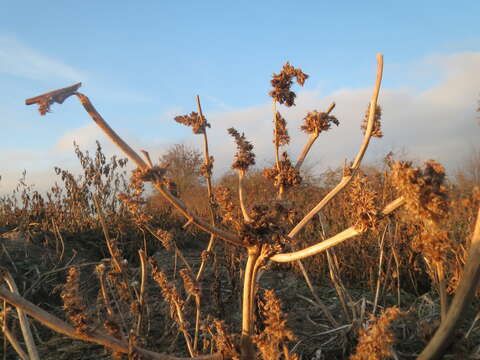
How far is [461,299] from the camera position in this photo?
44.3 inches

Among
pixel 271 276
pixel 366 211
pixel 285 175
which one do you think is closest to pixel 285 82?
pixel 285 175

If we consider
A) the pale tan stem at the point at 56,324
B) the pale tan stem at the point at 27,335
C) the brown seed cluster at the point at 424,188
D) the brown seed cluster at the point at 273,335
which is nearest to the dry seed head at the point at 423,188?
the brown seed cluster at the point at 424,188

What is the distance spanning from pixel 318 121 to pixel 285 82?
339 mm

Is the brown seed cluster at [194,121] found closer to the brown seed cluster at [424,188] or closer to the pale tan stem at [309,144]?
the pale tan stem at [309,144]

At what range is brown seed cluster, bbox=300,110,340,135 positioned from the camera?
5.02ft

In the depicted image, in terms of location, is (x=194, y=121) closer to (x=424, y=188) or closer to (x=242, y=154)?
(x=242, y=154)

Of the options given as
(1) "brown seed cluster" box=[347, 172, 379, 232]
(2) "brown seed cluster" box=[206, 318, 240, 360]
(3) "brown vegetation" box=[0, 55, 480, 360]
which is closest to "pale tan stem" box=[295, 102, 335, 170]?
(3) "brown vegetation" box=[0, 55, 480, 360]

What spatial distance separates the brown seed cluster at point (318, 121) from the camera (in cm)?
153

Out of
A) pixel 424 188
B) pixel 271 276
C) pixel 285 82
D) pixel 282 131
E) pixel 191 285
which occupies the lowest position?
pixel 271 276

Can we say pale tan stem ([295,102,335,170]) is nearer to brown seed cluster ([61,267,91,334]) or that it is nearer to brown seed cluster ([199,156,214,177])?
brown seed cluster ([199,156,214,177])

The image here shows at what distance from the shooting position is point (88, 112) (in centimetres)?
93

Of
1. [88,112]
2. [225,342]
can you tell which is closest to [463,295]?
[225,342]

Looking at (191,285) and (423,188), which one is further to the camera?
(191,285)

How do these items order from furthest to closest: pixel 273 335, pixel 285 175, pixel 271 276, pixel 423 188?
pixel 271 276, pixel 285 175, pixel 273 335, pixel 423 188
